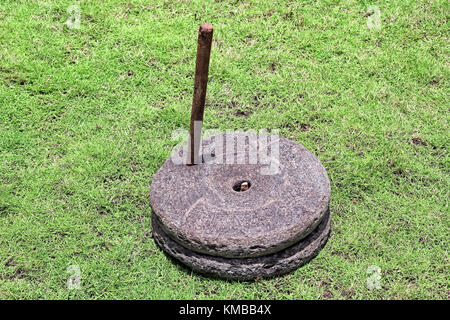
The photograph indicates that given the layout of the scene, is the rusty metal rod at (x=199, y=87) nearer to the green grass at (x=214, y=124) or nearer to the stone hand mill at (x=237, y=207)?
the stone hand mill at (x=237, y=207)

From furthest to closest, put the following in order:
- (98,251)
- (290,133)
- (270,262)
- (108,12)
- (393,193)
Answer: (108,12) → (290,133) → (393,193) → (98,251) → (270,262)

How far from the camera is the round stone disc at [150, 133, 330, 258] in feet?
12.6

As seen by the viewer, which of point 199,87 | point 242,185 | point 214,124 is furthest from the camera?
point 214,124

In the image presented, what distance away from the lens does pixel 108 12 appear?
21.8ft

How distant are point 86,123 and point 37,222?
3.98 feet

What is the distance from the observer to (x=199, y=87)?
3852mm

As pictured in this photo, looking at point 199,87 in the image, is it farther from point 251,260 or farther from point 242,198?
point 251,260

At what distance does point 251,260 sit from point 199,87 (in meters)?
1.19

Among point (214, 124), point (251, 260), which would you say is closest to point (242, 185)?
point (251, 260)

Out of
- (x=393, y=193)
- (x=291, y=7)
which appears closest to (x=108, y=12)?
(x=291, y=7)

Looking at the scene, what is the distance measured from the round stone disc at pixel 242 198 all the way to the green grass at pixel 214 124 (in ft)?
1.48

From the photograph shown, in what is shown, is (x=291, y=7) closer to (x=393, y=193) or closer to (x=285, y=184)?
(x=393, y=193)

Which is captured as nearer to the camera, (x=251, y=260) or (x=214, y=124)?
(x=251, y=260)

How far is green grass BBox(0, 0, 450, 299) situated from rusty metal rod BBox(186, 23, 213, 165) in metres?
0.80
